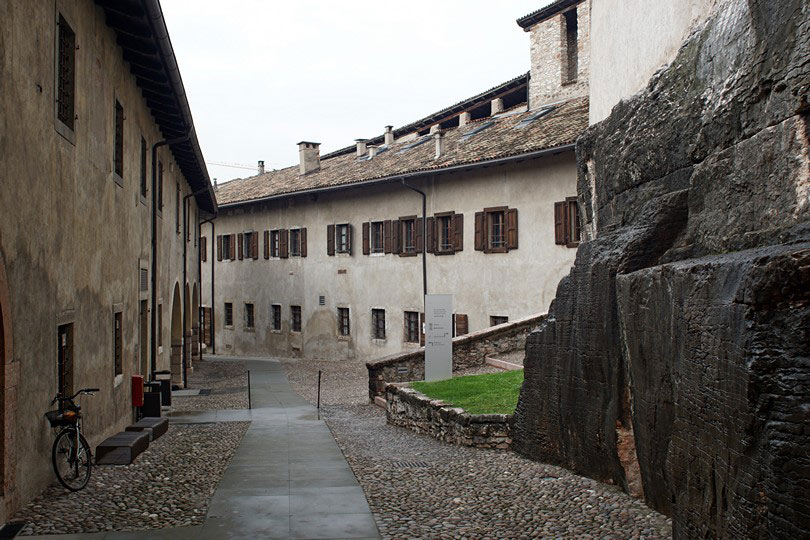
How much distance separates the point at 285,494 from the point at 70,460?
7.18ft

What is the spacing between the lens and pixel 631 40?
29.4 ft

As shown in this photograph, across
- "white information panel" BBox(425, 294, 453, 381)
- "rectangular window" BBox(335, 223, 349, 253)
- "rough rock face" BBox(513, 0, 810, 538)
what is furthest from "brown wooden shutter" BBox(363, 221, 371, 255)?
"rough rock face" BBox(513, 0, 810, 538)

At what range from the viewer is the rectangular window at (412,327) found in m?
27.2

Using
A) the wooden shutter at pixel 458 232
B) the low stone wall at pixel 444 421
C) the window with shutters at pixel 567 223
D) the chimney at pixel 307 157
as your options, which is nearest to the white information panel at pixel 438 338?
the low stone wall at pixel 444 421

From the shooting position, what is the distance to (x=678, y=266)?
231 inches

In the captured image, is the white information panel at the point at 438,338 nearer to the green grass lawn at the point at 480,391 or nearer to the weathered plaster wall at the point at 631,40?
the green grass lawn at the point at 480,391

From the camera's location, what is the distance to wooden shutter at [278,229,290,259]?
1340 inches

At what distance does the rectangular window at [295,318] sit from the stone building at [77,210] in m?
17.2

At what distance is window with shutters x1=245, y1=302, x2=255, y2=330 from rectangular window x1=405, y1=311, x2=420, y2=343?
11678mm

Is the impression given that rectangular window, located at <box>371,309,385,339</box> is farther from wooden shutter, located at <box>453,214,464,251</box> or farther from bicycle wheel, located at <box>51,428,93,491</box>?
bicycle wheel, located at <box>51,428,93,491</box>

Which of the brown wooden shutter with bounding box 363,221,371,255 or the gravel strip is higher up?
the brown wooden shutter with bounding box 363,221,371,255

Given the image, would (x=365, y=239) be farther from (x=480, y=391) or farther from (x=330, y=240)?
(x=480, y=391)

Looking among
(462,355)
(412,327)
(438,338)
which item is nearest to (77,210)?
(438,338)

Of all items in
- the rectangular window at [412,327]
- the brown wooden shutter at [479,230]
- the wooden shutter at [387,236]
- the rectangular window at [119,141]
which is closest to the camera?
the rectangular window at [119,141]
